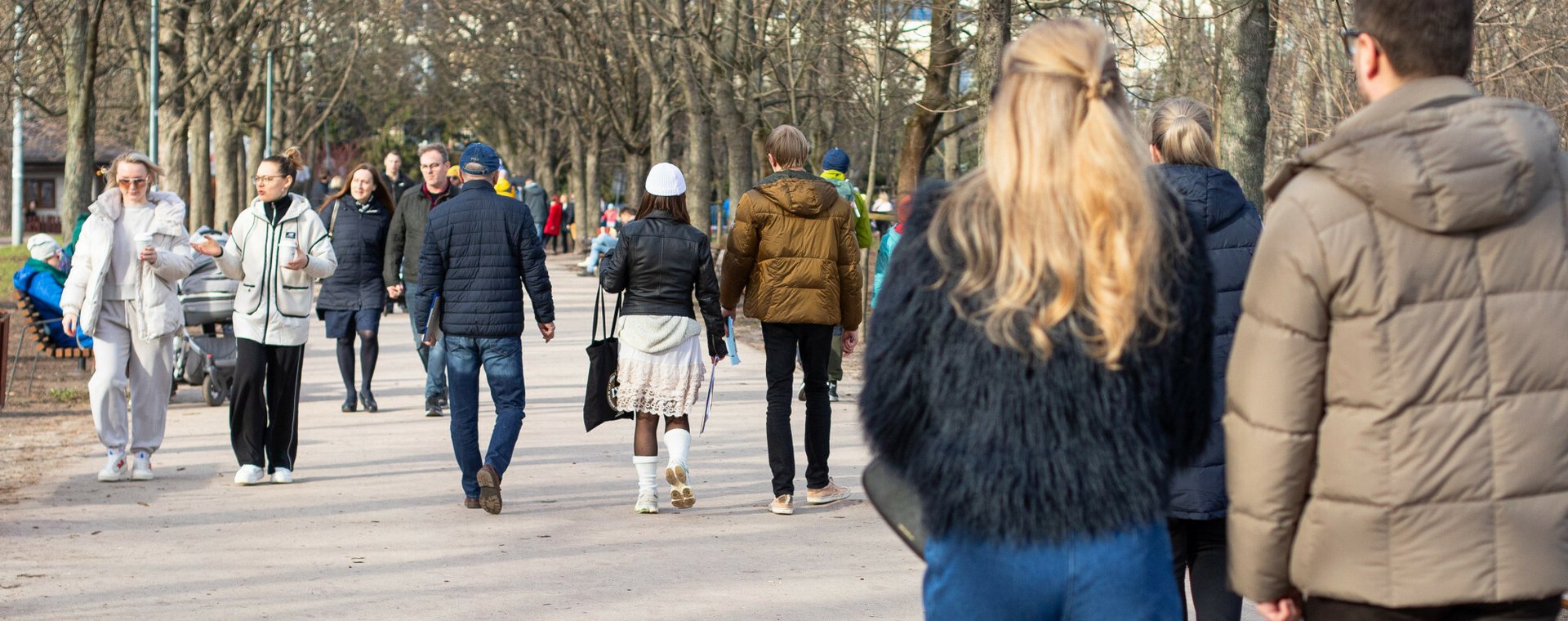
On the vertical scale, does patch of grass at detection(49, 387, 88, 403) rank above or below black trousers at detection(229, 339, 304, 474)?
below

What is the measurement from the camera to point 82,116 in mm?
18625

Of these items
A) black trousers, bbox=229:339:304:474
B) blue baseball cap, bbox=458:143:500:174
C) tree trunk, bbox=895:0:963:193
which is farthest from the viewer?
tree trunk, bbox=895:0:963:193

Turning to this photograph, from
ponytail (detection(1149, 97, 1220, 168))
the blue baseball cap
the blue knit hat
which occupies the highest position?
the blue knit hat

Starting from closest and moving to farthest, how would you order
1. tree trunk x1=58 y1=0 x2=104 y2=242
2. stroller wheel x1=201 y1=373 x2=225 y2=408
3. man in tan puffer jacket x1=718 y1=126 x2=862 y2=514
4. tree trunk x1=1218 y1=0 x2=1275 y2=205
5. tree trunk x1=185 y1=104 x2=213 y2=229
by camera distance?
man in tan puffer jacket x1=718 y1=126 x2=862 y2=514
tree trunk x1=1218 y1=0 x2=1275 y2=205
stroller wheel x1=201 y1=373 x2=225 y2=408
tree trunk x1=58 y1=0 x2=104 y2=242
tree trunk x1=185 y1=104 x2=213 y2=229

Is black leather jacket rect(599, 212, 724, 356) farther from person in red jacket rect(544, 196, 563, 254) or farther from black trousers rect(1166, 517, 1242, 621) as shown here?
person in red jacket rect(544, 196, 563, 254)

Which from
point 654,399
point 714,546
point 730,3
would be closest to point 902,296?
point 714,546

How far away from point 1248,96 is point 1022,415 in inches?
344

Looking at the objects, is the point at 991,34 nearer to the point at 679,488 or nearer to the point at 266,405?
the point at 679,488

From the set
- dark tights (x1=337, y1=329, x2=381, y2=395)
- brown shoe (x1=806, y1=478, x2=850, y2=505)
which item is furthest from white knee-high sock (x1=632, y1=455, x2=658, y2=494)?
dark tights (x1=337, y1=329, x2=381, y2=395)

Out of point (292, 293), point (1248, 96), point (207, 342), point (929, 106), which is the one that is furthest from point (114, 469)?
point (929, 106)

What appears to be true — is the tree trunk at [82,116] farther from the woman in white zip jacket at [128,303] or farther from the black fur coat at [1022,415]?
the black fur coat at [1022,415]

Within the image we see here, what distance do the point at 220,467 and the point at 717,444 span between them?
2.86m

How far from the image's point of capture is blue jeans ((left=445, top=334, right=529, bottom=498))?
27.0 feet

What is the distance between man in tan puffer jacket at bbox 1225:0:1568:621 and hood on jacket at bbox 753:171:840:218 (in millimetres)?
5204
